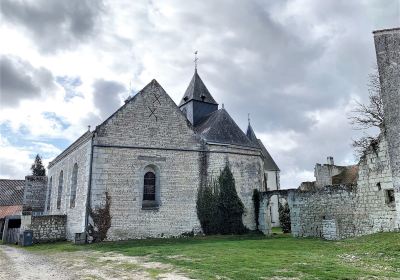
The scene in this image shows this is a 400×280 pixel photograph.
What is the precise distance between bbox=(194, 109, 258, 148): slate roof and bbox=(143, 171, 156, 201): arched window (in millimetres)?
3819

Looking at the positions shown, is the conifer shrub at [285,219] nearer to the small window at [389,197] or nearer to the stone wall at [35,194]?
the small window at [389,197]

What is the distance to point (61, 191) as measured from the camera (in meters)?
23.7

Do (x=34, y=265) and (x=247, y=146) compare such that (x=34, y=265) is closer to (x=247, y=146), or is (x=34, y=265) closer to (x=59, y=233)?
(x=59, y=233)

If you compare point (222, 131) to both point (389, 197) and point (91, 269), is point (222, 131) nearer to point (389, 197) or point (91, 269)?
point (389, 197)

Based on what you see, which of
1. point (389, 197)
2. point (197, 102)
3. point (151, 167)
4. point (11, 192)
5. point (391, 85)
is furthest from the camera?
point (11, 192)

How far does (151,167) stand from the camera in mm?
18875

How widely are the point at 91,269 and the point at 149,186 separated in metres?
9.31

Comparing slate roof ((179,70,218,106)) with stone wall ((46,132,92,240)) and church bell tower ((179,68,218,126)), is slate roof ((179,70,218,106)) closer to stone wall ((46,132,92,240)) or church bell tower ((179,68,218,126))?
church bell tower ((179,68,218,126))

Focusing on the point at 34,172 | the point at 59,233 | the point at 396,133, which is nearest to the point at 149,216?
the point at 59,233

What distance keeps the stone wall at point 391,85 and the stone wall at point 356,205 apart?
0.34 m

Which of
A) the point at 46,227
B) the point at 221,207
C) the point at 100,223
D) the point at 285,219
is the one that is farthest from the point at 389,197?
the point at 46,227

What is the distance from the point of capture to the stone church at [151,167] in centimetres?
1745

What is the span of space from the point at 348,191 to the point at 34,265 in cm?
1292

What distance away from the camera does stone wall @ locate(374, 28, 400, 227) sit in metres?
13.9
